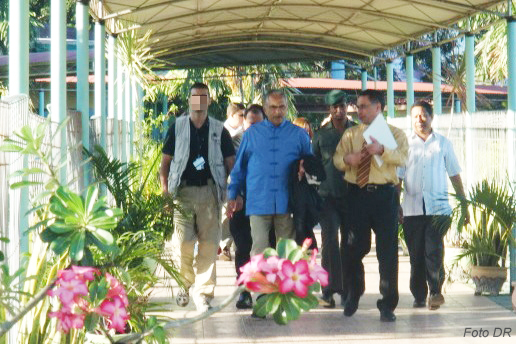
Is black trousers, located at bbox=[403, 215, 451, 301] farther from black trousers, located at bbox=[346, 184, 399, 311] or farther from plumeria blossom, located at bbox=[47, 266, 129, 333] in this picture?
plumeria blossom, located at bbox=[47, 266, 129, 333]

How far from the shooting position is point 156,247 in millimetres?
7492

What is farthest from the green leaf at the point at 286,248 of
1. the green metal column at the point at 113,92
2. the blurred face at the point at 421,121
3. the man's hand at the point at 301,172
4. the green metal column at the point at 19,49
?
the green metal column at the point at 113,92

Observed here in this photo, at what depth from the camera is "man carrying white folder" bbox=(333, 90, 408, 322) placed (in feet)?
28.9

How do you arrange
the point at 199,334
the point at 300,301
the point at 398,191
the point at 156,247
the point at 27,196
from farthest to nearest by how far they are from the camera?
the point at 398,191, the point at 199,334, the point at 156,247, the point at 27,196, the point at 300,301

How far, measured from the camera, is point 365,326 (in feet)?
28.9

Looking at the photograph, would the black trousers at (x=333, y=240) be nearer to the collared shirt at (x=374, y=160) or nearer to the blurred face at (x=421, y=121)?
the collared shirt at (x=374, y=160)

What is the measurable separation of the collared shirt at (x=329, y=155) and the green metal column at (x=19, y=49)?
4188 mm

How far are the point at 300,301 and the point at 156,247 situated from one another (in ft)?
13.3

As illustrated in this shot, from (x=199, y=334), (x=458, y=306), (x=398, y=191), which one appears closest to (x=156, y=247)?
(x=199, y=334)

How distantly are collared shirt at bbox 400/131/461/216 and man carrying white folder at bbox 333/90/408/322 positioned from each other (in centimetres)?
69

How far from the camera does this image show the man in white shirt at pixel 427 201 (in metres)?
9.64

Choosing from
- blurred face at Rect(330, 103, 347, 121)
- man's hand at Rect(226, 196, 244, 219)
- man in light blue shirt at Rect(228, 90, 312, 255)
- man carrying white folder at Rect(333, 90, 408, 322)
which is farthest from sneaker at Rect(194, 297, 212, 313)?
blurred face at Rect(330, 103, 347, 121)

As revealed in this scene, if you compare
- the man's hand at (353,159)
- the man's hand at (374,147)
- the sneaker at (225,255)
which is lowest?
the sneaker at (225,255)

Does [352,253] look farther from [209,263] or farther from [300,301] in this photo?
[300,301]
